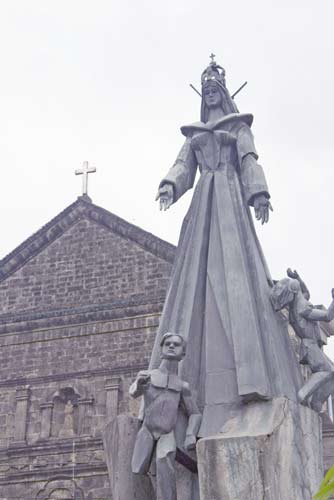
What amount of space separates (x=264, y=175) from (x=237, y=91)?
2.36 feet

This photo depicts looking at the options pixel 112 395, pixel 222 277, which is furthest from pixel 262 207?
pixel 112 395

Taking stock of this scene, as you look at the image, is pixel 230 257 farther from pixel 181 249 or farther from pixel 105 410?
pixel 105 410

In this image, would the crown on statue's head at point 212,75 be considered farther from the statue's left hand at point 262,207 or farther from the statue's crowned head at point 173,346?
the statue's crowned head at point 173,346

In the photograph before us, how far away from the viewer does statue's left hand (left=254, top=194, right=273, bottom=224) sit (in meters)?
5.61

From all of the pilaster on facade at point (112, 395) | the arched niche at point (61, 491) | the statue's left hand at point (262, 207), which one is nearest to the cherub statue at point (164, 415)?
the statue's left hand at point (262, 207)

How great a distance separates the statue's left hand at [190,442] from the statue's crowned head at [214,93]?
2.10m

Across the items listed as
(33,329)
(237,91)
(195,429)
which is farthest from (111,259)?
(195,429)

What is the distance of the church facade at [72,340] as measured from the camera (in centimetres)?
1805

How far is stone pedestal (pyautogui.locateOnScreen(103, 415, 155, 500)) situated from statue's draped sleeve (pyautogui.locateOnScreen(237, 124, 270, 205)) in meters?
1.44

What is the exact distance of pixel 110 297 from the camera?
19.3 meters

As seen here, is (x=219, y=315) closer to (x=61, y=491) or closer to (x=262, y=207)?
(x=262, y=207)

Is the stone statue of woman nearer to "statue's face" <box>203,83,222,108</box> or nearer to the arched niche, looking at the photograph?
"statue's face" <box>203,83,222,108</box>

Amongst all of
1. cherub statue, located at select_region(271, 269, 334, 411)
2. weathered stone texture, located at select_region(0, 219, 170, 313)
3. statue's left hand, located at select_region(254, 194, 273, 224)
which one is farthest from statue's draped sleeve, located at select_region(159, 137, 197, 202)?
weathered stone texture, located at select_region(0, 219, 170, 313)

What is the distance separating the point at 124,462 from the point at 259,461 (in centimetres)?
75
